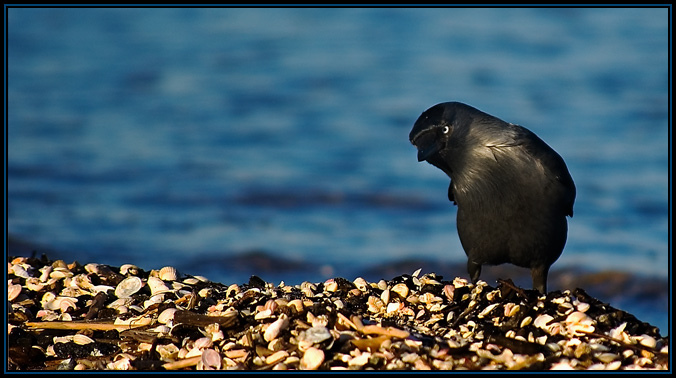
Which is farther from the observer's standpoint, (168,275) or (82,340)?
(168,275)

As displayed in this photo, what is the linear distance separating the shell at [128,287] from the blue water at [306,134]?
305 cm

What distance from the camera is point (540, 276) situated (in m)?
5.70

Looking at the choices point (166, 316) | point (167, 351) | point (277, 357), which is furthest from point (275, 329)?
point (166, 316)

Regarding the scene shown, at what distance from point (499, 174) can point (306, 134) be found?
22.8 ft

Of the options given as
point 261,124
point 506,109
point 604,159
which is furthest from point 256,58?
point 604,159

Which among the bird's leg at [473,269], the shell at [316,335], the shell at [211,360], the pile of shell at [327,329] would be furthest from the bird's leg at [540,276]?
the shell at [211,360]

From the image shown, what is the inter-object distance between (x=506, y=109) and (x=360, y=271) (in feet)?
14.4

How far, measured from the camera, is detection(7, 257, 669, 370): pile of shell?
4516 mm

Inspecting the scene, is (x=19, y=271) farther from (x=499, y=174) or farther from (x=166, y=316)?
(x=499, y=174)

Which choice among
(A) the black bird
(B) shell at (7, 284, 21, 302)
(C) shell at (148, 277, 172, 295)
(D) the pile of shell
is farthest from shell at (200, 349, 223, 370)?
(A) the black bird

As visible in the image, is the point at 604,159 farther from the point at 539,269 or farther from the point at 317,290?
the point at 317,290

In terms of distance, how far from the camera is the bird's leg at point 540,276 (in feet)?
18.5

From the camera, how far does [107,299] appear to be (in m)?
5.43

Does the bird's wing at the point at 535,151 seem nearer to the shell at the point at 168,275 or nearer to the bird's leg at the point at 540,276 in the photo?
the bird's leg at the point at 540,276
